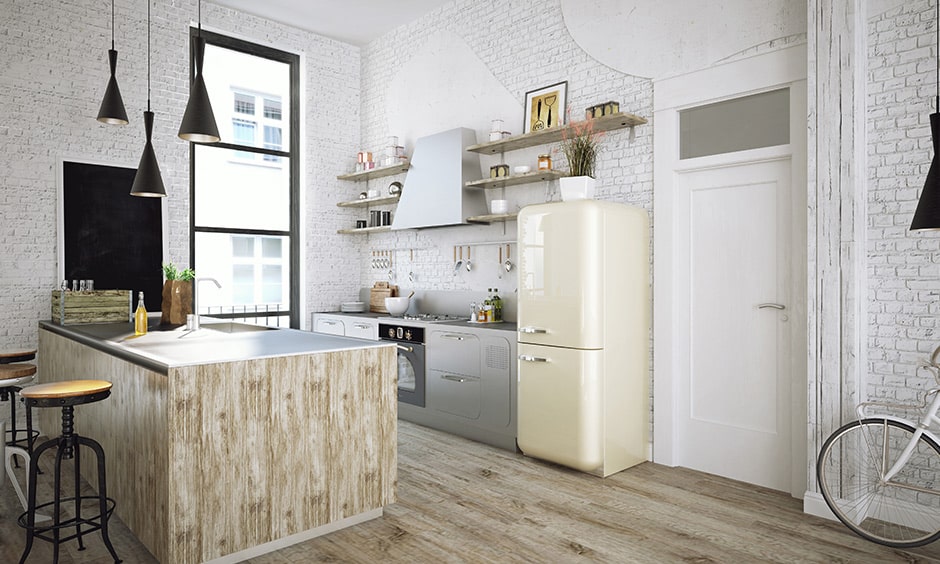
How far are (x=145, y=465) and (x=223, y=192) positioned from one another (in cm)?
420

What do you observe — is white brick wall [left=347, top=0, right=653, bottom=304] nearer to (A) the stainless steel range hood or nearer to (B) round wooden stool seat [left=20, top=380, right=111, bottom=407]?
(A) the stainless steel range hood

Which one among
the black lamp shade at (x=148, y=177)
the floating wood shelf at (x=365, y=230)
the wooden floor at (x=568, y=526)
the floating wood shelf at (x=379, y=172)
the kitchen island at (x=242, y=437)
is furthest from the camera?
the floating wood shelf at (x=365, y=230)

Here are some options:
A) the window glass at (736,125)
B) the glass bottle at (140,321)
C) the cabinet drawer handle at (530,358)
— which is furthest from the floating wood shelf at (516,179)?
the glass bottle at (140,321)

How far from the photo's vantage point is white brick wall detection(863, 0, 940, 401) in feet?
10.9

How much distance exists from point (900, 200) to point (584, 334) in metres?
1.94

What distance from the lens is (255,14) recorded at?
6.60 metres

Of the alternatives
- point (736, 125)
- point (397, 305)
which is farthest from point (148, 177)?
point (736, 125)

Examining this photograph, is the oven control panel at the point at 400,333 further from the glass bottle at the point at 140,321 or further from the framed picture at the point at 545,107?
the glass bottle at the point at 140,321

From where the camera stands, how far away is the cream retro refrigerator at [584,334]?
421 cm

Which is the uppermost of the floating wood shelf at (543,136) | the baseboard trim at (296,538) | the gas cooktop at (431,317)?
the floating wood shelf at (543,136)

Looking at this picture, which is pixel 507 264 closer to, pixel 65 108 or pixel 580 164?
pixel 580 164

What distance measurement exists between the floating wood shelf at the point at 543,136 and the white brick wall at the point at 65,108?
3013 mm

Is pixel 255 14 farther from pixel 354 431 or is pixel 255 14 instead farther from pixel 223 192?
pixel 354 431

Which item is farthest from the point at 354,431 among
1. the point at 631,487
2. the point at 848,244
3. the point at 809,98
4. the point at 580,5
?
the point at 580,5
